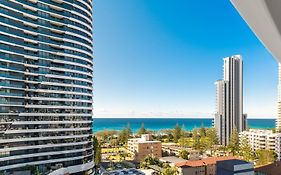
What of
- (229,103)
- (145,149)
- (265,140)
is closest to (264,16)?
(145,149)

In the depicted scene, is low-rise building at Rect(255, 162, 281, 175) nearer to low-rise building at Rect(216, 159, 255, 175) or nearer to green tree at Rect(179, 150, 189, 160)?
low-rise building at Rect(216, 159, 255, 175)

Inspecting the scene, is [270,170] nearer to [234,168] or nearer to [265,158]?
[234,168]

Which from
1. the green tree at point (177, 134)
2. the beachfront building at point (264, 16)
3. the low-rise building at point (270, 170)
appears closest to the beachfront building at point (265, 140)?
the green tree at point (177, 134)

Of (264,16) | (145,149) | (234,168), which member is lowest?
(145,149)

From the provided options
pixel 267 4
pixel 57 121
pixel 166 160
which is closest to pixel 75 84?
pixel 57 121

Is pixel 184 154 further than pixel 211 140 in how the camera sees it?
No

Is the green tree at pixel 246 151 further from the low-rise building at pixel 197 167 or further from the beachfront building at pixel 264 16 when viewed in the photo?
the beachfront building at pixel 264 16
